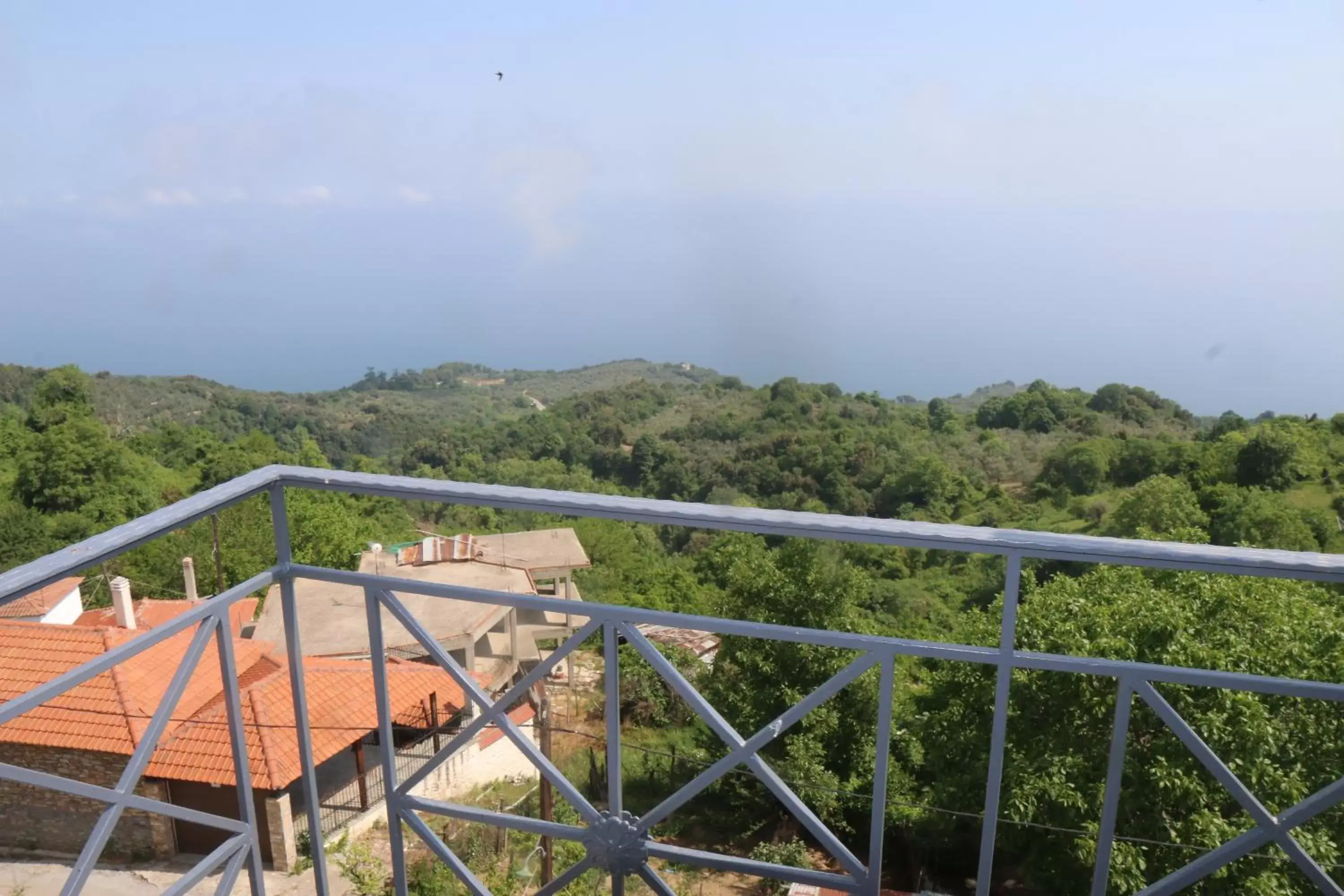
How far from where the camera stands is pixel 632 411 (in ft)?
189

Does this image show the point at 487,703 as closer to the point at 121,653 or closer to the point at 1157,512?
the point at 121,653

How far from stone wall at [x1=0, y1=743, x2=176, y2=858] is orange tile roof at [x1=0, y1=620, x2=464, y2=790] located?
191 mm

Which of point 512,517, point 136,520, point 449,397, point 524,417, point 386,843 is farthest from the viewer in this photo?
point 449,397

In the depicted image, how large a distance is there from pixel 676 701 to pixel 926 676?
374 centimetres

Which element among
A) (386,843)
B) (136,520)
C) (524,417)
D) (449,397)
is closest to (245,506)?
(386,843)

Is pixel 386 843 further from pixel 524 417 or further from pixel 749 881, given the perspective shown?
pixel 524 417

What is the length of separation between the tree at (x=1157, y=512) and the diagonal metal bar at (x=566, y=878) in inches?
821

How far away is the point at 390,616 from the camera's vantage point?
37.8 feet

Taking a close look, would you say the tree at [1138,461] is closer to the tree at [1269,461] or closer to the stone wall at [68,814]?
the tree at [1269,461]

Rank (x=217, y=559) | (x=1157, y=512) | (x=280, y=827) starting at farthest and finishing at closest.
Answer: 1. (x=1157, y=512)
2. (x=280, y=827)
3. (x=217, y=559)

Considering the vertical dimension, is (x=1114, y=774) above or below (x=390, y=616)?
above

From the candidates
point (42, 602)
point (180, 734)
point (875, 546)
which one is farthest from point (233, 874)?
point (42, 602)

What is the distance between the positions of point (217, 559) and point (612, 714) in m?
0.95

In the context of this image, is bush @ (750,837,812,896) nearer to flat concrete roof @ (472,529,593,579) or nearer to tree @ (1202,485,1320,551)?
flat concrete roof @ (472,529,593,579)
